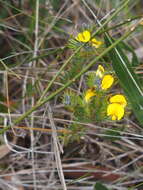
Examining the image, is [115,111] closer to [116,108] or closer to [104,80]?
[116,108]

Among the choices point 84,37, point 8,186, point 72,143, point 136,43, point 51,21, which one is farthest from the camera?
point 136,43

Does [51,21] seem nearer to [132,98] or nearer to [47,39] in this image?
[47,39]

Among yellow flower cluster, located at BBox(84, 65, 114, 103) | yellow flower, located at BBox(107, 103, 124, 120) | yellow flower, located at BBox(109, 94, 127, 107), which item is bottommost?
yellow flower, located at BBox(107, 103, 124, 120)

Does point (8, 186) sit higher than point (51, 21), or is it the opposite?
point (51, 21)

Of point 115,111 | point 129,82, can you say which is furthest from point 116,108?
point 129,82

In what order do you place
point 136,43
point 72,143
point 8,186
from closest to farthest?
point 8,186
point 72,143
point 136,43

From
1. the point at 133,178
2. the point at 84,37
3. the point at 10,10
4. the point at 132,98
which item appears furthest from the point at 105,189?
the point at 10,10
